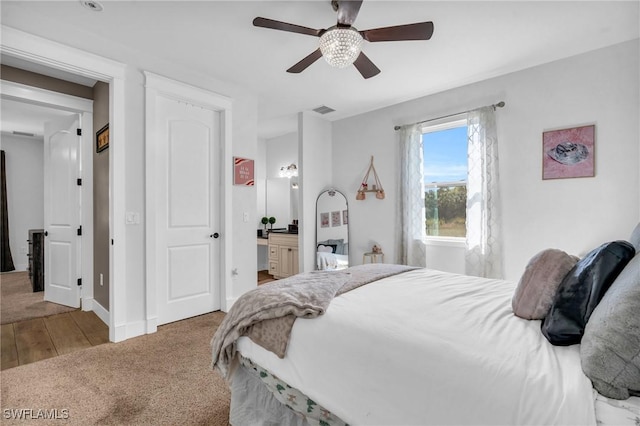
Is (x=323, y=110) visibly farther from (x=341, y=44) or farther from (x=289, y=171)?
(x=341, y=44)

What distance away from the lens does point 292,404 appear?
133 centimetres

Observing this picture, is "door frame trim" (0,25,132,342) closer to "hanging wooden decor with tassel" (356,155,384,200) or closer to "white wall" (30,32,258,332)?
"white wall" (30,32,258,332)

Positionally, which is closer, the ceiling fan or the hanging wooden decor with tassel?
the ceiling fan

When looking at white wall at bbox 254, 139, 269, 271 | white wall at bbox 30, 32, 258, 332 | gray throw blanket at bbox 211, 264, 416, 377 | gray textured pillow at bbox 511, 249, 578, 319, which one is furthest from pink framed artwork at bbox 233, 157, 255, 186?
gray textured pillow at bbox 511, 249, 578, 319

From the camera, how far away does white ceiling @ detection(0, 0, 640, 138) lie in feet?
7.12

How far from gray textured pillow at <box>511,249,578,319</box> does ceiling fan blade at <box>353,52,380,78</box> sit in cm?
178

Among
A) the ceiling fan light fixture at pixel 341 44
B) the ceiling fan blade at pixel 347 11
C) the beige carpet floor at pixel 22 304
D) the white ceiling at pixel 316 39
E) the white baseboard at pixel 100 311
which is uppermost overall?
the white ceiling at pixel 316 39

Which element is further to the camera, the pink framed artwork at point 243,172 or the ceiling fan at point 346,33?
the pink framed artwork at point 243,172

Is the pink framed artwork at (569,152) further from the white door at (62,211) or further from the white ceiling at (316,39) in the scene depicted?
the white door at (62,211)

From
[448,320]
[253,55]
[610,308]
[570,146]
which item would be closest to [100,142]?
[253,55]

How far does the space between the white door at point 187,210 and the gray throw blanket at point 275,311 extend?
1.69 meters

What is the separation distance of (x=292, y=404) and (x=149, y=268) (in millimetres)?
2128

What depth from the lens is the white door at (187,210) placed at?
2.98 metres

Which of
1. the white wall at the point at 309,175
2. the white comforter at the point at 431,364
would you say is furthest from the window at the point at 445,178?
the white comforter at the point at 431,364
